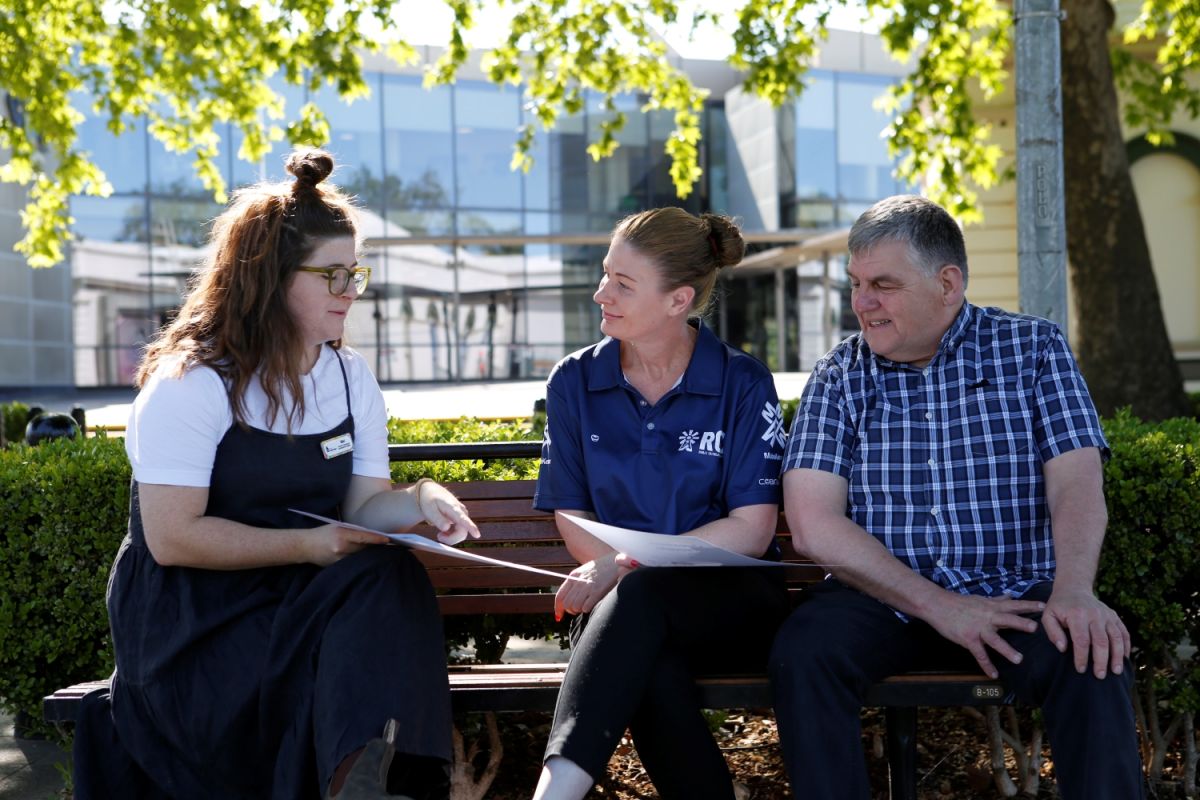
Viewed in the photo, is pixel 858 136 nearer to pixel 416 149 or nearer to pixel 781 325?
pixel 781 325

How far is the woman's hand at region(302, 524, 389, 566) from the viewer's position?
8.84 ft

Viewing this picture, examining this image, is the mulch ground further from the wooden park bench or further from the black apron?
the black apron

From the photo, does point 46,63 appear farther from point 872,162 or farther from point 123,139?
point 872,162

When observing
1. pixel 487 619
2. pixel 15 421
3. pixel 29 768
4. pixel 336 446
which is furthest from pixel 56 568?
pixel 15 421

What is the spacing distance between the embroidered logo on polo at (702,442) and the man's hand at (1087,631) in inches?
35.5

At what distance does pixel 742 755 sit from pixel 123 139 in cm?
2439

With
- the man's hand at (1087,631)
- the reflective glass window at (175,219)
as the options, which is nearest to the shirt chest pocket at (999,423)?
the man's hand at (1087,631)

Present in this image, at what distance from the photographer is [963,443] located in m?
3.11

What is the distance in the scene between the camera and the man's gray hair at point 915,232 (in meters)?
3.17

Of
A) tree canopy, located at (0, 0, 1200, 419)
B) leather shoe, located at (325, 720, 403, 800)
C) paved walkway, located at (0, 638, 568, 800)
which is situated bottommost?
paved walkway, located at (0, 638, 568, 800)

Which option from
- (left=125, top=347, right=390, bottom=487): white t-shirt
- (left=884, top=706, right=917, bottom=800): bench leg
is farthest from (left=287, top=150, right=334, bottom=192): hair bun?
(left=884, top=706, right=917, bottom=800): bench leg

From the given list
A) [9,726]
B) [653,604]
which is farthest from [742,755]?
[9,726]

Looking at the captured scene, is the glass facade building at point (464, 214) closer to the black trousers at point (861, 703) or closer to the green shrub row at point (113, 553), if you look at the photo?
the green shrub row at point (113, 553)

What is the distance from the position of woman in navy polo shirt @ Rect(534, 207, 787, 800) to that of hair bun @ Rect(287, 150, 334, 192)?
0.76 meters
